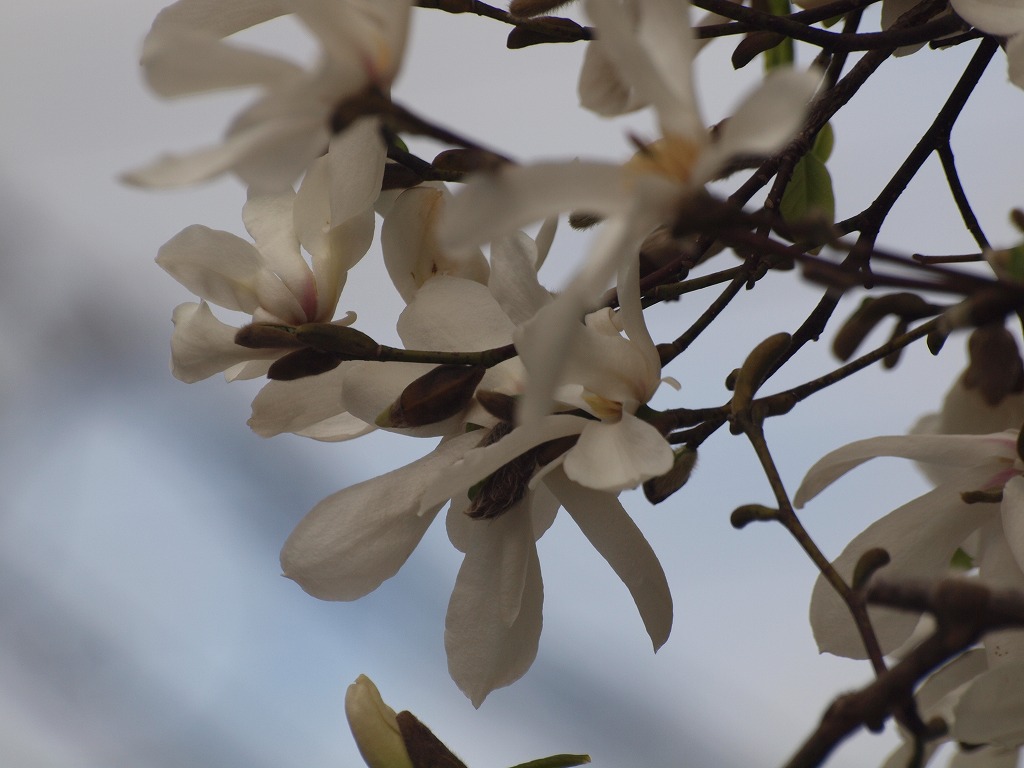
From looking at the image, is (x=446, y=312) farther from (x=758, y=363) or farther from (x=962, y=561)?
(x=962, y=561)

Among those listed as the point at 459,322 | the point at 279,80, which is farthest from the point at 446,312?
the point at 279,80

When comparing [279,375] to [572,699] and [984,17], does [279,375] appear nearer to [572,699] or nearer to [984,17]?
[984,17]

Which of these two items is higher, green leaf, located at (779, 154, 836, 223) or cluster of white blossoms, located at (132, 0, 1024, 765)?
green leaf, located at (779, 154, 836, 223)

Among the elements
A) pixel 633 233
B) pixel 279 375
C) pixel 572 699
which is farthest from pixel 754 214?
pixel 572 699

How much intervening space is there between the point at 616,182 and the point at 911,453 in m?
0.14

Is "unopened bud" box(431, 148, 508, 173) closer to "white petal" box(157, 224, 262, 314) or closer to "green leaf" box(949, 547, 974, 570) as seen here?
"white petal" box(157, 224, 262, 314)

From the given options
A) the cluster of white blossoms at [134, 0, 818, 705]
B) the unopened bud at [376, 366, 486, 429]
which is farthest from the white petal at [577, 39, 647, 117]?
the unopened bud at [376, 366, 486, 429]

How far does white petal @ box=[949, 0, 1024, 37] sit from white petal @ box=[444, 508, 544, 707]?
162 mm

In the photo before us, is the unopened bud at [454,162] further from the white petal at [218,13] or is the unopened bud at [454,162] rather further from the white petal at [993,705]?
the white petal at [993,705]

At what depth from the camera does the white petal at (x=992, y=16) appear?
26cm

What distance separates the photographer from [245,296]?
1.00 feet

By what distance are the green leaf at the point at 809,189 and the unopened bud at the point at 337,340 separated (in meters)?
0.17

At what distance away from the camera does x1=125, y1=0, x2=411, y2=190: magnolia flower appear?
0.17 m

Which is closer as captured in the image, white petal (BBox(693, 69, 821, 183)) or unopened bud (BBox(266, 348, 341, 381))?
white petal (BBox(693, 69, 821, 183))
